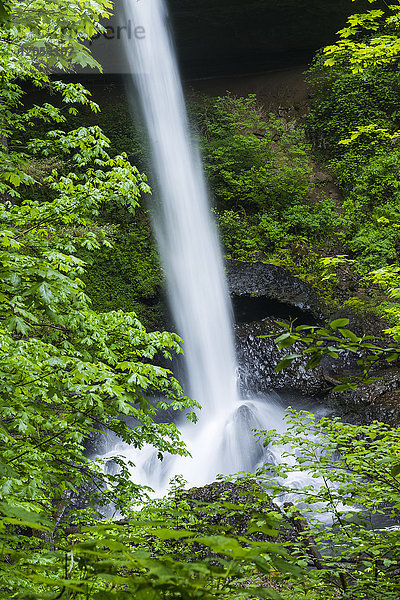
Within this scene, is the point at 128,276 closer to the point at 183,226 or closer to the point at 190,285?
the point at 190,285

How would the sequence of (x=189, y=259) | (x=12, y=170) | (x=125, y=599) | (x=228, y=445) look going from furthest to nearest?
(x=189, y=259) → (x=228, y=445) → (x=12, y=170) → (x=125, y=599)

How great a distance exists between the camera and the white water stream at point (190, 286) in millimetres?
7578

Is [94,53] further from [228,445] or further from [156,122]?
[228,445]

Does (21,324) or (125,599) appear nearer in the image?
(125,599)

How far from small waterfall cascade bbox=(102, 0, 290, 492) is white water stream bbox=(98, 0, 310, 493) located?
0.02 metres

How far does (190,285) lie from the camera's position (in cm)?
1177

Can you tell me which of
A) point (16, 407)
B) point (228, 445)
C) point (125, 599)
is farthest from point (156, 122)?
point (125, 599)

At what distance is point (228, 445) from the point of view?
773 cm

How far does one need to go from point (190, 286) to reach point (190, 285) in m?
0.04

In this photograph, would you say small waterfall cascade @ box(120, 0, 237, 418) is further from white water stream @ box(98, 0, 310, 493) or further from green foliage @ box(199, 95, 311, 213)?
green foliage @ box(199, 95, 311, 213)

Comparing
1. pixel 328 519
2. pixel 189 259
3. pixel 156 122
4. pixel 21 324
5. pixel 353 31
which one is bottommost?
pixel 328 519

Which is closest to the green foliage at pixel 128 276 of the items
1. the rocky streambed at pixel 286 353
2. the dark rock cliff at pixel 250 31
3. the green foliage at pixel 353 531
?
the rocky streambed at pixel 286 353

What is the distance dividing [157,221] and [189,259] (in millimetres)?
1672

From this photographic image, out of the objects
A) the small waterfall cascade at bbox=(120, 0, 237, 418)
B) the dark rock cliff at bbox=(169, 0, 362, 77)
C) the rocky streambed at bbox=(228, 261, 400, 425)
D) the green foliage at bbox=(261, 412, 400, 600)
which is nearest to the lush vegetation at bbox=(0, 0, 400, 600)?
the green foliage at bbox=(261, 412, 400, 600)
